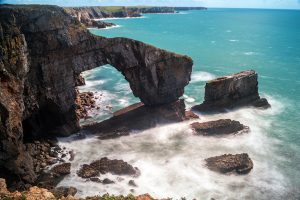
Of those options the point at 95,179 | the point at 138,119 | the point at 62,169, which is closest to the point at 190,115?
the point at 138,119

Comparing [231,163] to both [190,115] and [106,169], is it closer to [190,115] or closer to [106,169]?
[106,169]

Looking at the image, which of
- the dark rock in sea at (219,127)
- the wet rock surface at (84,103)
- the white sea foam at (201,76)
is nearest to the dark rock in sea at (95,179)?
the dark rock in sea at (219,127)

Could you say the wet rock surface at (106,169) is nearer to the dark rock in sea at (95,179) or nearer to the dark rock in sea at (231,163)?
the dark rock in sea at (95,179)

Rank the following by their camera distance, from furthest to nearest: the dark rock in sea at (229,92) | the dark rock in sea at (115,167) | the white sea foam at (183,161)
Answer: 1. the dark rock in sea at (229,92)
2. the dark rock in sea at (115,167)
3. the white sea foam at (183,161)

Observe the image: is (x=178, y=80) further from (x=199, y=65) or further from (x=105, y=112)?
(x=199, y=65)

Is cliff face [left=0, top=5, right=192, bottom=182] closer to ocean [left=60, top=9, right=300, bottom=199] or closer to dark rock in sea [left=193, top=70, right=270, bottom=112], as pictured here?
ocean [left=60, top=9, right=300, bottom=199]

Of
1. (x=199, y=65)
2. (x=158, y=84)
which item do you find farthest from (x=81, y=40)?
(x=199, y=65)

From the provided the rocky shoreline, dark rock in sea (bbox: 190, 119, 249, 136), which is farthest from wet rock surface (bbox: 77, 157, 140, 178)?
dark rock in sea (bbox: 190, 119, 249, 136)
